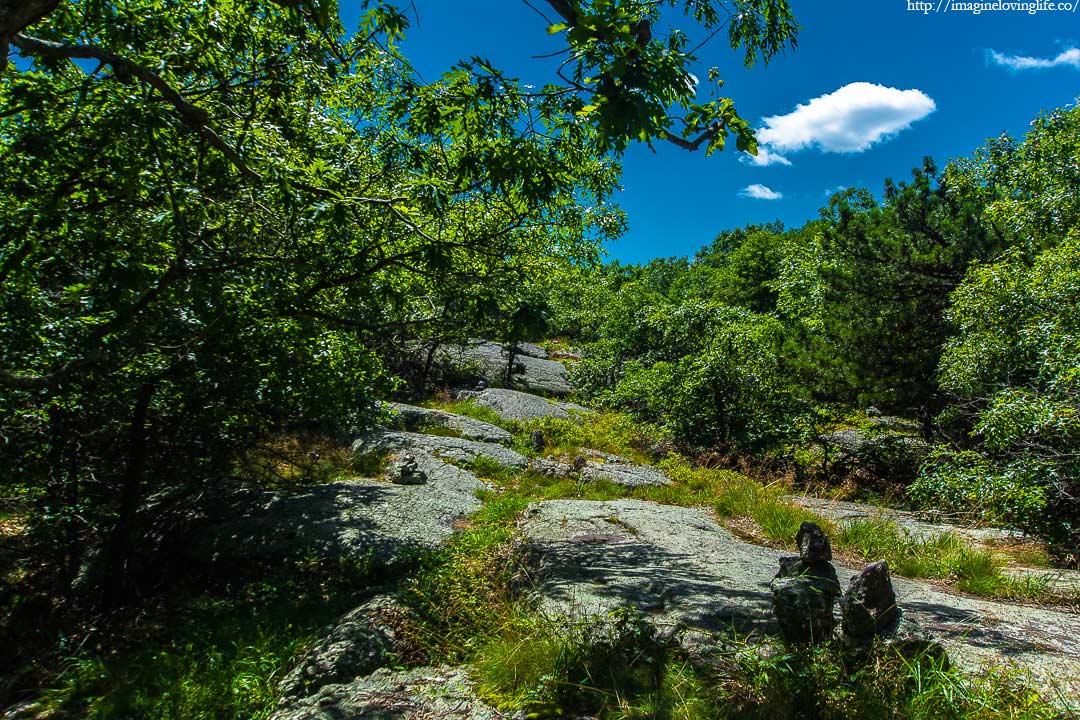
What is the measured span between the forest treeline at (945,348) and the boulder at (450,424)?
3.37 meters

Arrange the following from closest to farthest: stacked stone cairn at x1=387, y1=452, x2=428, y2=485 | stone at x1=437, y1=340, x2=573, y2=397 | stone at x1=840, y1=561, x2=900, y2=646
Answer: stone at x1=840, y1=561, x2=900, y2=646 → stacked stone cairn at x1=387, y1=452, x2=428, y2=485 → stone at x1=437, y1=340, x2=573, y2=397

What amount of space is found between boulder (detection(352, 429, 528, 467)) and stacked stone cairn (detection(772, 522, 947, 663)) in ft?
23.2

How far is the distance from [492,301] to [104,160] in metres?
2.92

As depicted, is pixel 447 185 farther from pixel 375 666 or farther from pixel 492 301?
pixel 375 666

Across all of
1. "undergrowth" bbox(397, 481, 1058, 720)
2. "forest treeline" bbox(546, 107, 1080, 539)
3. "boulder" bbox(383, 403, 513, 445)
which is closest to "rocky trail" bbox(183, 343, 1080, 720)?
"undergrowth" bbox(397, 481, 1058, 720)

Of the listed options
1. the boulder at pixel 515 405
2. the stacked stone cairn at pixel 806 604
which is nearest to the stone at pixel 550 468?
the boulder at pixel 515 405

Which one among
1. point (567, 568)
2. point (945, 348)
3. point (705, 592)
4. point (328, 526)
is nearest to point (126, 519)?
point (328, 526)

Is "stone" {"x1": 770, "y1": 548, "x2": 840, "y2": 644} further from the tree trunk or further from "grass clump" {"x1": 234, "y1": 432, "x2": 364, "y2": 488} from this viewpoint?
"grass clump" {"x1": 234, "y1": 432, "x2": 364, "y2": 488}

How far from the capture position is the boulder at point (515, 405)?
559 inches

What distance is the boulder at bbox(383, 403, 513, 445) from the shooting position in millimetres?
11438

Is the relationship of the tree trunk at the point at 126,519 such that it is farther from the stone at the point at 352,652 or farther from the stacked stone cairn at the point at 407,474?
the stacked stone cairn at the point at 407,474

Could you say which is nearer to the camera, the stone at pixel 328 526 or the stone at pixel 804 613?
the stone at pixel 804 613

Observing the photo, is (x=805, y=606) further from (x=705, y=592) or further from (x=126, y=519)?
(x=126, y=519)

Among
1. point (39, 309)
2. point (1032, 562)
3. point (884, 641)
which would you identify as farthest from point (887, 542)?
point (39, 309)
